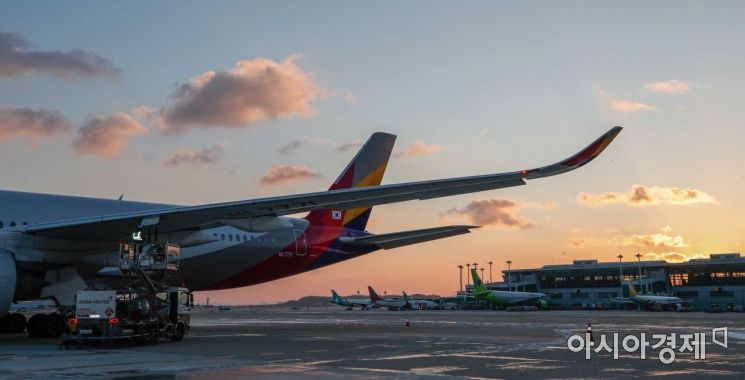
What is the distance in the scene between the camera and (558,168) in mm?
18906

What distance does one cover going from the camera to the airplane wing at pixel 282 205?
20.1 meters

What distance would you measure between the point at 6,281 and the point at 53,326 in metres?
5.09

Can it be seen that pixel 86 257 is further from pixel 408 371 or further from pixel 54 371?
pixel 408 371

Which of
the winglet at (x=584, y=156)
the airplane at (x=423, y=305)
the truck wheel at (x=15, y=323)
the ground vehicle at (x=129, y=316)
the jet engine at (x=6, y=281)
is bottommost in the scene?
the airplane at (x=423, y=305)

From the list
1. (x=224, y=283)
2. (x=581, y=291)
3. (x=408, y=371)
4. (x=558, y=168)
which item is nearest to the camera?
(x=408, y=371)

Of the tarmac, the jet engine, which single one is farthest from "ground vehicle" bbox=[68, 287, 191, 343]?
the jet engine

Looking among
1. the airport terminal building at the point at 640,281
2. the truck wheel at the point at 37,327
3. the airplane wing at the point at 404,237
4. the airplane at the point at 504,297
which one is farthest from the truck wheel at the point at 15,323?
the airport terminal building at the point at 640,281

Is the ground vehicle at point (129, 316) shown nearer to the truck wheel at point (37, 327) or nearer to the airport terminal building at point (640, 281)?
the truck wheel at point (37, 327)

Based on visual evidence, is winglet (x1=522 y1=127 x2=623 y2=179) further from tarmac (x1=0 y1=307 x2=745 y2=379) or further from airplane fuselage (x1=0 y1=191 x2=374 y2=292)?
airplane fuselage (x1=0 y1=191 x2=374 y2=292)

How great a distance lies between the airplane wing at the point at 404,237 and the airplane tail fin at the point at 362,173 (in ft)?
3.64

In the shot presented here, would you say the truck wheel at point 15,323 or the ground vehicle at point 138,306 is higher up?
the ground vehicle at point 138,306

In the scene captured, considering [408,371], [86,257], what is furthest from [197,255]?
[408,371]

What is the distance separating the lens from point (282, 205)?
2127 centimetres

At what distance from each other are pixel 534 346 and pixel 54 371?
12.2m
